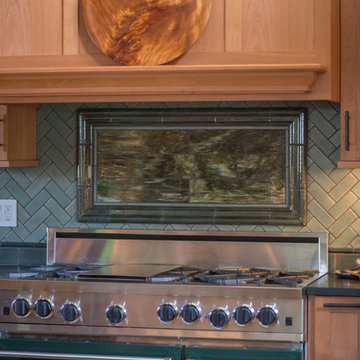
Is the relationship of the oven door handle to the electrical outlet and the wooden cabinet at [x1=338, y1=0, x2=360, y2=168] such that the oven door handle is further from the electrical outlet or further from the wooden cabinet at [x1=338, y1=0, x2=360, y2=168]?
the wooden cabinet at [x1=338, y1=0, x2=360, y2=168]

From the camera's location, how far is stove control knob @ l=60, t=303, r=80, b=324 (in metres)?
3.26

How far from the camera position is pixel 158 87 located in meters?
3.43

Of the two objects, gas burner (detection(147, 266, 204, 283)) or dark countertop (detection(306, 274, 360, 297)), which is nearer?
dark countertop (detection(306, 274, 360, 297))

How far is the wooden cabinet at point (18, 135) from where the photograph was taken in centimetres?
371

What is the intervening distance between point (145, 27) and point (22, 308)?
138cm

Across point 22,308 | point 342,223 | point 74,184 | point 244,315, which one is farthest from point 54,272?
point 342,223

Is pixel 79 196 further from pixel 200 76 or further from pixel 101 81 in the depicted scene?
pixel 200 76

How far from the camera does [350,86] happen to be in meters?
3.43

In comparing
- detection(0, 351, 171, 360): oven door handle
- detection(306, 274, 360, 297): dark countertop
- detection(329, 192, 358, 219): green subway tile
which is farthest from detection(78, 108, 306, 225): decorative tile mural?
detection(0, 351, 171, 360): oven door handle

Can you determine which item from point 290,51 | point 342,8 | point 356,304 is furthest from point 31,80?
point 356,304

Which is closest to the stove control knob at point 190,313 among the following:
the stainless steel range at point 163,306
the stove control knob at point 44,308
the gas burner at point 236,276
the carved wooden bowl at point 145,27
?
the stainless steel range at point 163,306

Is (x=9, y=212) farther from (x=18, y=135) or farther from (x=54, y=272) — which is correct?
(x=54, y=272)

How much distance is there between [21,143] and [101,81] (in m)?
0.68

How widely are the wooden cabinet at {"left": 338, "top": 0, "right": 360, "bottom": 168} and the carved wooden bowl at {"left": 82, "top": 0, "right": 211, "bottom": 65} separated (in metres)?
0.64
